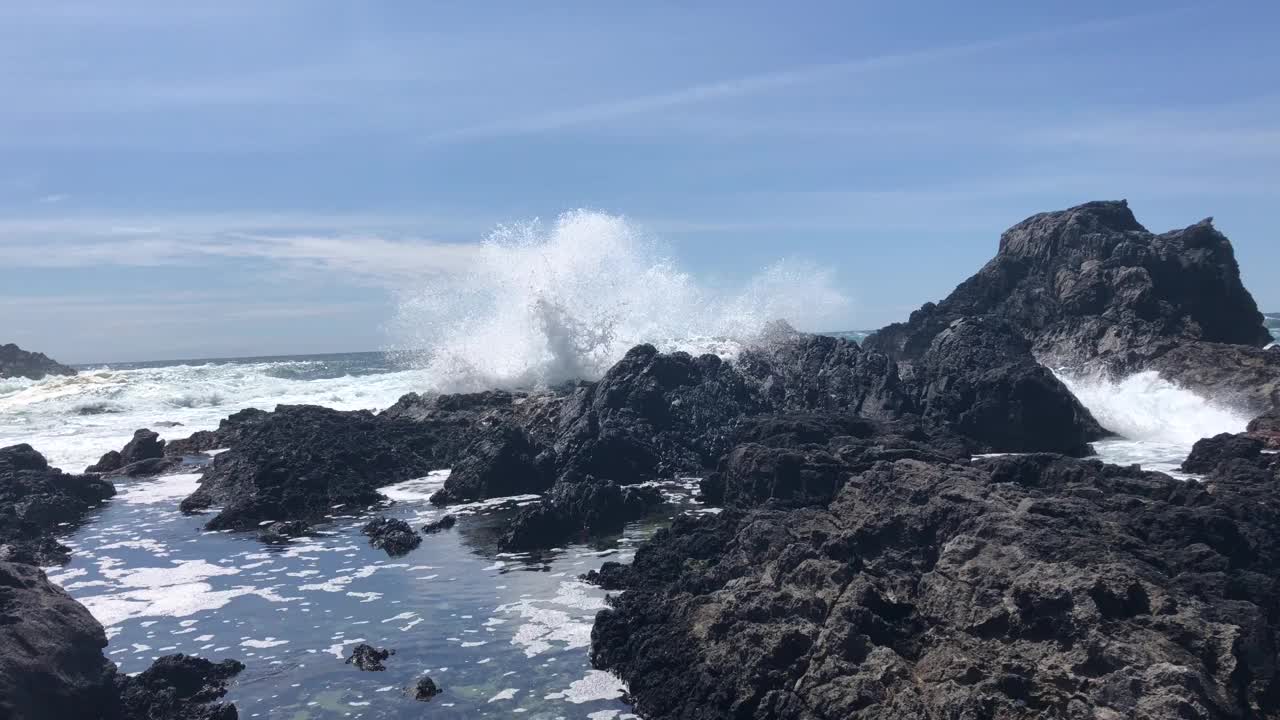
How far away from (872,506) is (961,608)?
485 centimetres

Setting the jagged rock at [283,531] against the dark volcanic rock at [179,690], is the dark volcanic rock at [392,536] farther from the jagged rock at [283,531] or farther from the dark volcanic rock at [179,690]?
the dark volcanic rock at [179,690]

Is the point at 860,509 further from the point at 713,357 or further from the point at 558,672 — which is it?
the point at 713,357

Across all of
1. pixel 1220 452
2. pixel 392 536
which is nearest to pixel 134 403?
pixel 392 536

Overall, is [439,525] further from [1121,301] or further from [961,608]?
[1121,301]

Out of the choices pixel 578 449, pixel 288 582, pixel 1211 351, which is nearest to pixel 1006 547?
pixel 288 582

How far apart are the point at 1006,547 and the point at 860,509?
13.8 ft

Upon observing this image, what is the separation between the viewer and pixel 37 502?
2412cm

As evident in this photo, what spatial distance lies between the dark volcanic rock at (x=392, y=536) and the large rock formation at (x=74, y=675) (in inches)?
269

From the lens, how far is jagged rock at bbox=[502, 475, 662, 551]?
20281mm

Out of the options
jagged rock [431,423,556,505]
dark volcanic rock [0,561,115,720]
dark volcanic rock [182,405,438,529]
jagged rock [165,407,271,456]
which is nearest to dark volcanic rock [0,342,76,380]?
jagged rock [165,407,271,456]

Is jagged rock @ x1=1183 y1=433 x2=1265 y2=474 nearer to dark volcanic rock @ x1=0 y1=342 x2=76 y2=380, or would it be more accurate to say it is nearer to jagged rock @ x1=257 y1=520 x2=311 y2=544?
jagged rock @ x1=257 y1=520 x2=311 y2=544

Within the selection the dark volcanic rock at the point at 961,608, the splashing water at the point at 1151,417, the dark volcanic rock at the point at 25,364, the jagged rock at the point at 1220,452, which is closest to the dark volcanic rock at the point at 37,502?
the dark volcanic rock at the point at 961,608

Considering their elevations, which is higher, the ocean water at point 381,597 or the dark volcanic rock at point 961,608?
the dark volcanic rock at point 961,608

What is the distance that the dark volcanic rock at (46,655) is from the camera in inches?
444
